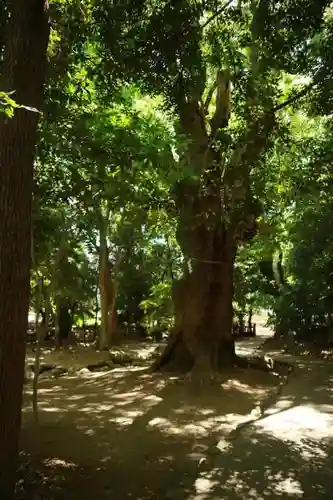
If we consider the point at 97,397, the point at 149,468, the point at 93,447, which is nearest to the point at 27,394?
the point at 97,397

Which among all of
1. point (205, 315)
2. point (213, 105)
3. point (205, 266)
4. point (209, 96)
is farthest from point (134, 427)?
point (213, 105)

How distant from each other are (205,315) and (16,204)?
30.3 feet

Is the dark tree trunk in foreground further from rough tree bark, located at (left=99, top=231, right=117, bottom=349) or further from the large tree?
rough tree bark, located at (left=99, top=231, right=117, bottom=349)

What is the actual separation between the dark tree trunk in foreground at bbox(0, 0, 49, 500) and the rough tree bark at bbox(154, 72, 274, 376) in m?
7.40

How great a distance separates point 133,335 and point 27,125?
27.2 meters

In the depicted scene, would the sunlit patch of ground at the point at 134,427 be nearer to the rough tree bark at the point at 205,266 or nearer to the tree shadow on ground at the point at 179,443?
the tree shadow on ground at the point at 179,443

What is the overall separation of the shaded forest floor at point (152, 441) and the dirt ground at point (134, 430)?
12mm

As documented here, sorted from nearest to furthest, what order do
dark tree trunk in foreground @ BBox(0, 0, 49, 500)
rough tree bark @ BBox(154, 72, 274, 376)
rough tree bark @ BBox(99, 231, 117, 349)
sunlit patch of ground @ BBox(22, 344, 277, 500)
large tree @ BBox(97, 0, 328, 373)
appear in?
dark tree trunk in foreground @ BBox(0, 0, 49, 500) → sunlit patch of ground @ BBox(22, 344, 277, 500) → large tree @ BBox(97, 0, 328, 373) → rough tree bark @ BBox(154, 72, 274, 376) → rough tree bark @ BBox(99, 231, 117, 349)

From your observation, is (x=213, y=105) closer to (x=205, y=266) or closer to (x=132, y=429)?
(x=205, y=266)

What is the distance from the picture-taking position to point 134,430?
25.5 ft

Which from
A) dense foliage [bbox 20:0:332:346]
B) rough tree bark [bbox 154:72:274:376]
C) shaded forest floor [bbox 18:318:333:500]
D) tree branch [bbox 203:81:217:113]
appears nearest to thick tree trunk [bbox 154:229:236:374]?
rough tree bark [bbox 154:72:274:376]

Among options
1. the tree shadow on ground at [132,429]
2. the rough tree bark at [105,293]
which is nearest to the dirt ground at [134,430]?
the tree shadow on ground at [132,429]

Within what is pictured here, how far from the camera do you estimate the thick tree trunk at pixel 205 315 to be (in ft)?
41.9

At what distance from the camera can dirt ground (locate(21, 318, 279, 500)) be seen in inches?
208
